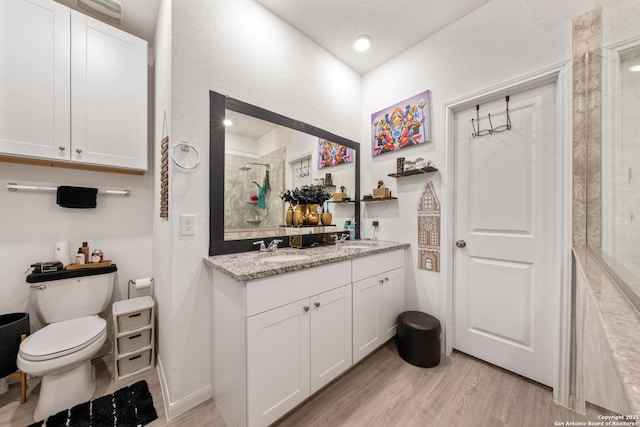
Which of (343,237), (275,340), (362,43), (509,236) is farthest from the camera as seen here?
(343,237)

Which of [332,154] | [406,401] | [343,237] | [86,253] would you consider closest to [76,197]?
[86,253]

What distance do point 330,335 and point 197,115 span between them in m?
1.66

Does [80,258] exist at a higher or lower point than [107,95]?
lower

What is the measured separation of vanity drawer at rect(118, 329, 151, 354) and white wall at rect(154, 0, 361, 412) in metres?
0.20

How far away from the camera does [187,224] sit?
4.72ft

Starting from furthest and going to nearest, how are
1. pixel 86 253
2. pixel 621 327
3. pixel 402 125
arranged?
pixel 402 125 < pixel 86 253 < pixel 621 327

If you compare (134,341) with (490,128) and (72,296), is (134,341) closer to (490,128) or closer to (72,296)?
(72,296)

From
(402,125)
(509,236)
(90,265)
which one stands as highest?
(402,125)

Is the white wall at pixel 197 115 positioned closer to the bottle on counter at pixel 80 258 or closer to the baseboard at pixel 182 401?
the baseboard at pixel 182 401

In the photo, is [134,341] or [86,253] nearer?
[134,341]

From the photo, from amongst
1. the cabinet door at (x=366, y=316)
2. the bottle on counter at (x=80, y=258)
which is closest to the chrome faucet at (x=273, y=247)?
the cabinet door at (x=366, y=316)

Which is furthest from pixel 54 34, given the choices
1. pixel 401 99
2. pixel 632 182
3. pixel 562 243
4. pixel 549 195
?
pixel 562 243

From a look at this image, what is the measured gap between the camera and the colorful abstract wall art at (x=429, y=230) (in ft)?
6.61

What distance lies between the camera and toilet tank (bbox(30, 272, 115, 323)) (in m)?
1.61
